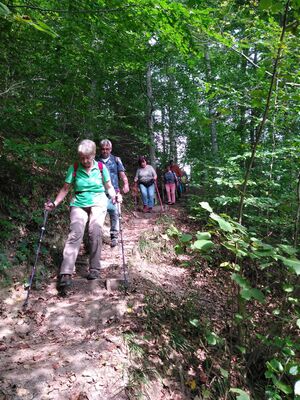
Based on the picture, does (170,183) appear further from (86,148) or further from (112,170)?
(86,148)

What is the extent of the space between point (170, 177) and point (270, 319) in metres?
9.54

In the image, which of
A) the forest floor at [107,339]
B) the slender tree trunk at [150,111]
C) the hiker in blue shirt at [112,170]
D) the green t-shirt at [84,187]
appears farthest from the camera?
the slender tree trunk at [150,111]

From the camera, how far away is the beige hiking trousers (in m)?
4.71

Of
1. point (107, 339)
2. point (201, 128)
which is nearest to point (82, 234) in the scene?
point (107, 339)

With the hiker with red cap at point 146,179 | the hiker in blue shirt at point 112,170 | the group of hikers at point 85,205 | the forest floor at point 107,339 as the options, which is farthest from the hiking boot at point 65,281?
the hiker with red cap at point 146,179

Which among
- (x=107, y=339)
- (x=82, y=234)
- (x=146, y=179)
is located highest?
(x=146, y=179)

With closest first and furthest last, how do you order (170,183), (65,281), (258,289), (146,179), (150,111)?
(258,289), (65,281), (146,179), (170,183), (150,111)

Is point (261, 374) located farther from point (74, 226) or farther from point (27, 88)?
point (27, 88)

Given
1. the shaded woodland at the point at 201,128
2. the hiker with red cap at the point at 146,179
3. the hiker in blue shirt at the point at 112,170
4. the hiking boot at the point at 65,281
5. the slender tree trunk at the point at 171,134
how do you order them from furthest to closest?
the slender tree trunk at the point at 171,134 → the hiker with red cap at the point at 146,179 → the hiker in blue shirt at the point at 112,170 → the hiking boot at the point at 65,281 → the shaded woodland at the point at 201,128

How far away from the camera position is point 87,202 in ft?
16.7

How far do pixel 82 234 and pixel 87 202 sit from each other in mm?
553

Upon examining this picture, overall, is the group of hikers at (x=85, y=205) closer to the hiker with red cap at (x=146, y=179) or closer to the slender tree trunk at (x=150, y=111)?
the hiker with red cap at (x=146, y=179)

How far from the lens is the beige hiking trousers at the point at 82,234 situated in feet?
15.5

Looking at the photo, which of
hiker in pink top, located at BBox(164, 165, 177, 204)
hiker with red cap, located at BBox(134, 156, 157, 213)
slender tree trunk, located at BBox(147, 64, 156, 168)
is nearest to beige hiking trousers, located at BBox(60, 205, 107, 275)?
hiker with red cap, located at BBox(134, 156, 157, 213)
